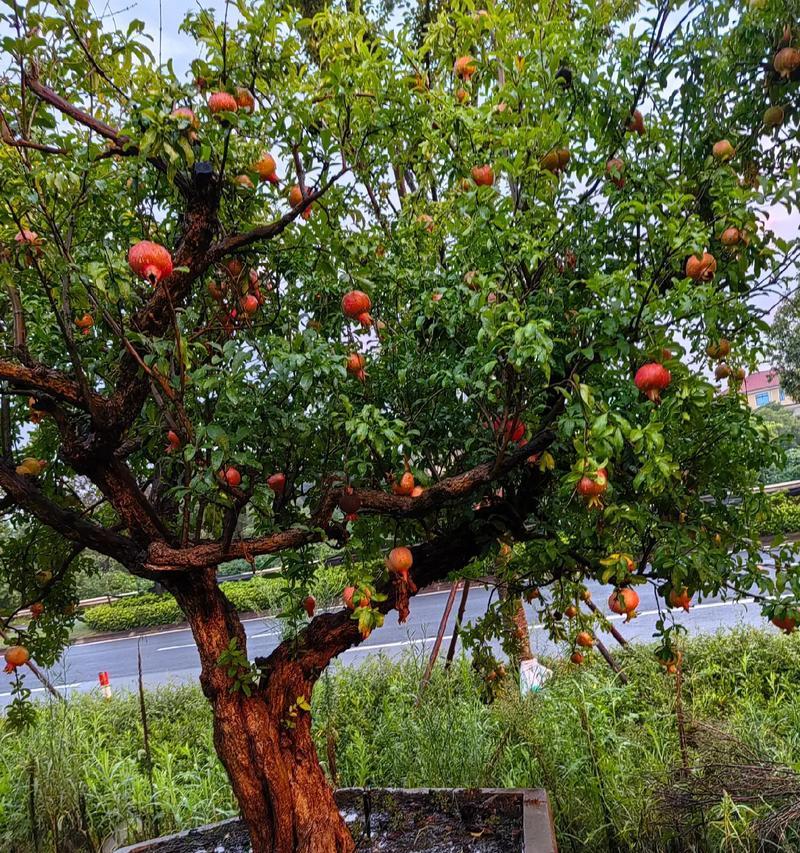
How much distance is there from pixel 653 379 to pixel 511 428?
45 cm

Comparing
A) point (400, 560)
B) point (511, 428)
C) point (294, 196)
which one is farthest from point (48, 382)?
point (511, 428)

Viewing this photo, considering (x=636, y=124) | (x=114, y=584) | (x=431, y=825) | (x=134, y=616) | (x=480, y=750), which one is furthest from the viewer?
(x=114, y=584)

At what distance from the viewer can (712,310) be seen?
5.42 ft

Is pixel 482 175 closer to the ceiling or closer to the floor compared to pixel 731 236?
closer to the ceiling

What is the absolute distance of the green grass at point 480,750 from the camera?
123 inches

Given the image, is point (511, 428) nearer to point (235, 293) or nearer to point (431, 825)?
point (235, 293)

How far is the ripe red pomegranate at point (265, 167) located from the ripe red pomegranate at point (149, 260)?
428mm

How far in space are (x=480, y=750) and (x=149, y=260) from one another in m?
3.03

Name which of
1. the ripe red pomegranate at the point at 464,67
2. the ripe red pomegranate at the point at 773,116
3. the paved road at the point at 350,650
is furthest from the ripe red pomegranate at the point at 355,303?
the paved road at the point at 350,650

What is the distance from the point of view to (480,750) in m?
3.62

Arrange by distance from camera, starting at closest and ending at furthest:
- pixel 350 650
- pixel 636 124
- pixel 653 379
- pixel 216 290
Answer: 1. pixel 653 379
2. pixel 636 124
3. pixel 216 290
4. pixel 350 650

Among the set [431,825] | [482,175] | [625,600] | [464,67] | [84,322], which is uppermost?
[464,67]

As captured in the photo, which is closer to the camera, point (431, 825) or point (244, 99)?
point (244, 99)

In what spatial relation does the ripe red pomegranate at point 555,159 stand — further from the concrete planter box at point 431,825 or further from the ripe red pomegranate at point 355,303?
the concrete planter box at point 431,825
